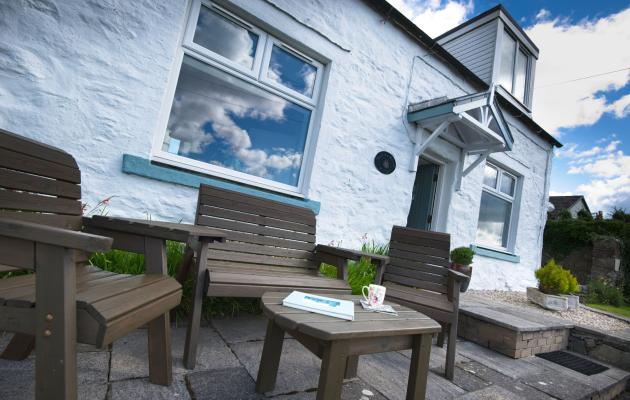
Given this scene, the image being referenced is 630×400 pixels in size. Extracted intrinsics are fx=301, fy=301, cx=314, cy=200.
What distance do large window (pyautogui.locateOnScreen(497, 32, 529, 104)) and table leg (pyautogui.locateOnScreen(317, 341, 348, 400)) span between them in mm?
7103

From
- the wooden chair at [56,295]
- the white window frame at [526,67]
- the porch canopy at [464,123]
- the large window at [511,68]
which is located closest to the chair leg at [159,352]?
the wooden chair at [56,295]

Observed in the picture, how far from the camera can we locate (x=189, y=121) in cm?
301

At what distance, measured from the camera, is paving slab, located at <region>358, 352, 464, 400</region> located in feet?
5.32

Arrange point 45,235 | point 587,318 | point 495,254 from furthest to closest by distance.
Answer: point 495,254 → point 587,318 → point 45,235

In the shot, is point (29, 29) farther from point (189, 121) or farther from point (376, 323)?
point (376, 323)

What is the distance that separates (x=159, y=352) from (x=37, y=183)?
95 cm

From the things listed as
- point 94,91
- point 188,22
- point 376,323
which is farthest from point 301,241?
point 188,22

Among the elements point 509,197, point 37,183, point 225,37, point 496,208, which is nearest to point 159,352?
point 37,183

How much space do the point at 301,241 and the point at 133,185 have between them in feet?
4.97

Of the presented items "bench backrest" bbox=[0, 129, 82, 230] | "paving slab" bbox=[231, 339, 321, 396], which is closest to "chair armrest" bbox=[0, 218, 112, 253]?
"bench backrest" bbox=[0, 129, 82, 230]

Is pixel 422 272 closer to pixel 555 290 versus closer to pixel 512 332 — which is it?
pixel 512 332

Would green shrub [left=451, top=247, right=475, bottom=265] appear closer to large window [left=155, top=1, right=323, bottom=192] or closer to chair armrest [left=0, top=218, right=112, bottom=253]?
large window [left=155, top=1, right=323, bottom=192]

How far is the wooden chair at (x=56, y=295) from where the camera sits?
78 cm

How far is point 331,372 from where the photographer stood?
1.01m
